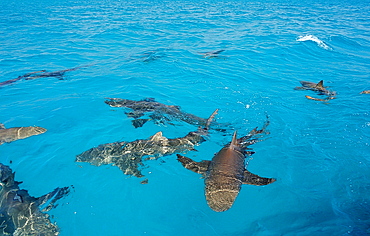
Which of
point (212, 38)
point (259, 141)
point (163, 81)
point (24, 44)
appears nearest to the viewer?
point (259, 141)

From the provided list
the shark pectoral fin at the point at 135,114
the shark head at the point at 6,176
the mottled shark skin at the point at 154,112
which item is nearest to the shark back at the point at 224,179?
the mottled shark skin at the point at 154,112

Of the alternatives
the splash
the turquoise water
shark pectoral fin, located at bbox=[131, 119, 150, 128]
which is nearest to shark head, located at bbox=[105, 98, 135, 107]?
the turquoise water

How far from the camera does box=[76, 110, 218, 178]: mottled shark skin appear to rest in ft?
26.0

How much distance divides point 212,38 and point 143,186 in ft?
63.2

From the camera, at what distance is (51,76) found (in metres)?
14.9

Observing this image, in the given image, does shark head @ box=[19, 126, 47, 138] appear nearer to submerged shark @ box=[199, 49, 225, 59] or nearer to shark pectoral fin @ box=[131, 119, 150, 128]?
shark pectoral fin @ box=[131, 119, 150, 128]

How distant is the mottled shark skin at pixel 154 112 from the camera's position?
10258 mm

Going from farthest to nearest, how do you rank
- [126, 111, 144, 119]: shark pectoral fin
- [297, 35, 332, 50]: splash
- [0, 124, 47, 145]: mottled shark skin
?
[297, 35, 332, 50]: splash, [126, 111, 144, 119]: shark pectoral fin, [0, 124, 47, 145]: mottled shark skin

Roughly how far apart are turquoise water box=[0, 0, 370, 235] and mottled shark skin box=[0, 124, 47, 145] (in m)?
0.21

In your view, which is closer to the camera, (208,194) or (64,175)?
(208,194)

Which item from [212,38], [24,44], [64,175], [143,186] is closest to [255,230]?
[143,186]

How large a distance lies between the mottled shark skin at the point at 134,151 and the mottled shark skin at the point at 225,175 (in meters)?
0.71

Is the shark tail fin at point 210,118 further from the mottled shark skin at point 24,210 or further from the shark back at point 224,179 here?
the mottled shark skin at point 24,210

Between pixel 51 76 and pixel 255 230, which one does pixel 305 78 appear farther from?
pixel 51 76
